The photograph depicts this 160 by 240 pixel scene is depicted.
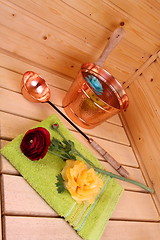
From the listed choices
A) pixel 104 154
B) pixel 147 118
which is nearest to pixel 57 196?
pixel 104 154

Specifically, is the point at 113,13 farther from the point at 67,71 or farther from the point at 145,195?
the point at 145,195

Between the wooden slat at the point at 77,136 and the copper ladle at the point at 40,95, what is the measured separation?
0.09 ft

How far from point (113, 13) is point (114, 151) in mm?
468

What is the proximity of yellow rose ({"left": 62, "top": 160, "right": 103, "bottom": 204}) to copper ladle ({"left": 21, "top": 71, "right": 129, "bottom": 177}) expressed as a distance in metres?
0.19

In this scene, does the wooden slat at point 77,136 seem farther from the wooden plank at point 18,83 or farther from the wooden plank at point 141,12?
the wooden plank at point 141,12

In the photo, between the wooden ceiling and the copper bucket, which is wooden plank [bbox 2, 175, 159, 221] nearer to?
the copper bucket

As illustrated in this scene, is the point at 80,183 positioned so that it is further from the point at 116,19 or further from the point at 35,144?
the point at 116,19

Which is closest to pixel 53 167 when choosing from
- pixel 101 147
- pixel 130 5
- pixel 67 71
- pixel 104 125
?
pixel 101 147

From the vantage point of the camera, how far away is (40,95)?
2.67 feet

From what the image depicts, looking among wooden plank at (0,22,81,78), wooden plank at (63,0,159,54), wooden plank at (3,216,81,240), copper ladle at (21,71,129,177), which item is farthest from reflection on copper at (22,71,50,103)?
wooden plank at (3,216,81,240)

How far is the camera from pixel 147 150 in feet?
3.12

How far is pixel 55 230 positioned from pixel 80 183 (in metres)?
0.12

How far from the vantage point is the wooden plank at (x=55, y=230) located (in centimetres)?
51

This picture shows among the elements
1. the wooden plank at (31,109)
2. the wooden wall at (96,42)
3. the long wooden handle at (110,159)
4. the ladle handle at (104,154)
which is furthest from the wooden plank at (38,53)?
the long wooden handle at (110,159)
